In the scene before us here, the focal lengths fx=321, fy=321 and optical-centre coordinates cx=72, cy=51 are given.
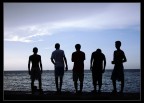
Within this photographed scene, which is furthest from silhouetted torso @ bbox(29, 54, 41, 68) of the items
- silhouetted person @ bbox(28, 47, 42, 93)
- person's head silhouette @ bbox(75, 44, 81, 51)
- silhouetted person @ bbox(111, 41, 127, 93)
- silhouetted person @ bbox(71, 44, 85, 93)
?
silhouetted person @ bbox(111, 41, 127, 93)

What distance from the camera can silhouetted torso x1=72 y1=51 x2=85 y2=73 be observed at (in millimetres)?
12883

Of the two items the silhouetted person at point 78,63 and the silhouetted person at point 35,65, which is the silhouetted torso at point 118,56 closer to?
the silhouetted person at point 78,63

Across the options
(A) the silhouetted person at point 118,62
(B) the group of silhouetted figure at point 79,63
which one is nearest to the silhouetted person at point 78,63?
(B) the group of silhouetted figure at point 79,63

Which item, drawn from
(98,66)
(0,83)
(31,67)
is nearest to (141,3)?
(0,83)

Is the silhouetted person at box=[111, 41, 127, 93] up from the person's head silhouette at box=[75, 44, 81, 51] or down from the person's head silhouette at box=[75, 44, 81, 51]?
down

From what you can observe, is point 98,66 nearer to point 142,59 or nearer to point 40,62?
point 40,62

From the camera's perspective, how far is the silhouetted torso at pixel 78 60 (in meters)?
12.9

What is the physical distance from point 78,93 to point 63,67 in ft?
4.09

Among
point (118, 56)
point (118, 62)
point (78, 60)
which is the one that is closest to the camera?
point (118, 56)

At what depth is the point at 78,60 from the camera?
12961 millimetres

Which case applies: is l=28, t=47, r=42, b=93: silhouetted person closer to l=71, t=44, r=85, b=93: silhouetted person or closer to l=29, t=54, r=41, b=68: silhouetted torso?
l=29, t=54, r=41, b=68: silhouetted torso

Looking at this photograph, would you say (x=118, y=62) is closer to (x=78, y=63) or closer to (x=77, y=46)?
(x=78, y=63)

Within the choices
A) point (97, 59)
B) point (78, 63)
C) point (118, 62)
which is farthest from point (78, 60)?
point (118, 62)

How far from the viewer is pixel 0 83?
26.2ft
